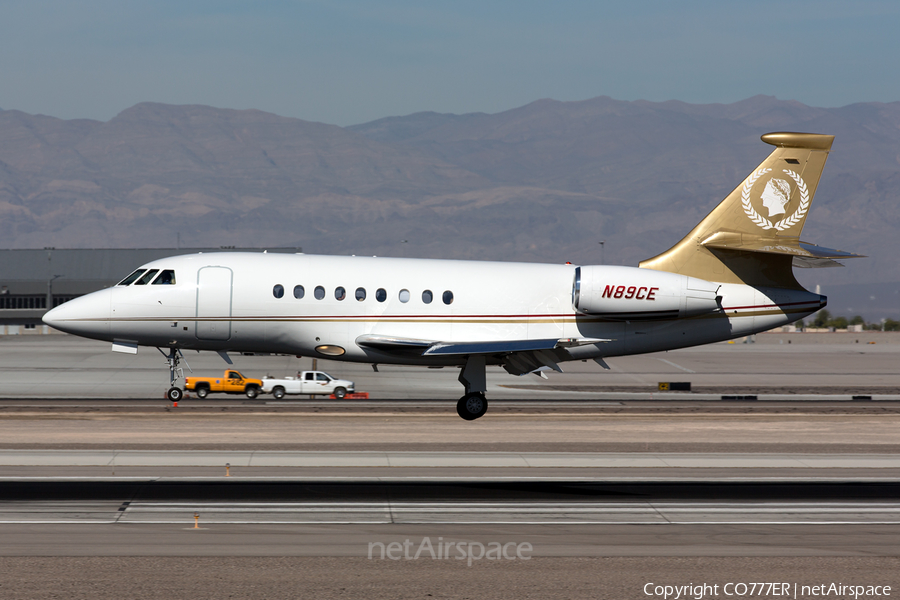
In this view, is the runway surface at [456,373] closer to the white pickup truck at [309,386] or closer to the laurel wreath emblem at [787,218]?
the white pickup truck at [309,386]

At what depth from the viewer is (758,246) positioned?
31641 millimetres

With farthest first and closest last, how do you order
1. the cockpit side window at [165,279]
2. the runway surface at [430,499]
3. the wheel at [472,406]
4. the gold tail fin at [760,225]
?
the gold tail fin at [760,225] → the wheel at [472,406] → the cockpit side window at [165,279] → the runway surface at [430,499]

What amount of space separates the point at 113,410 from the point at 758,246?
2968 cm

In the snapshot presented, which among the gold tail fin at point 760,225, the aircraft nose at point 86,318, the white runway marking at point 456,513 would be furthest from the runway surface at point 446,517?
the gold tail fin at point 760,225

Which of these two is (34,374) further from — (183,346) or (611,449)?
(611,449)

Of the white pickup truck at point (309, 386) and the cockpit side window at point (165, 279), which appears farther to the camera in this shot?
the white pickup truck at point (309, 386)

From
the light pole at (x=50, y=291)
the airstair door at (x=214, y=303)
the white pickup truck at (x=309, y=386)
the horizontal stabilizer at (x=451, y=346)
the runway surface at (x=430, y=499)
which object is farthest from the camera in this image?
the light pole at (x=50, y=291)

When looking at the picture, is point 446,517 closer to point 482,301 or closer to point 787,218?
point 482,301

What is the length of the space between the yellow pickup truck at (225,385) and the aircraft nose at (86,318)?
2566 cm

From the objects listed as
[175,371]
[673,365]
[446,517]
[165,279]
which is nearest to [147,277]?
[165,279]

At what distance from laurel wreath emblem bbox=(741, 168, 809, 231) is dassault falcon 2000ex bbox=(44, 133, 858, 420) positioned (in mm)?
34

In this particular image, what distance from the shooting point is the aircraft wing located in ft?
97.1

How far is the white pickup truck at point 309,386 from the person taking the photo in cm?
5700

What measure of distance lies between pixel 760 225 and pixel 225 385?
34.9 meters
